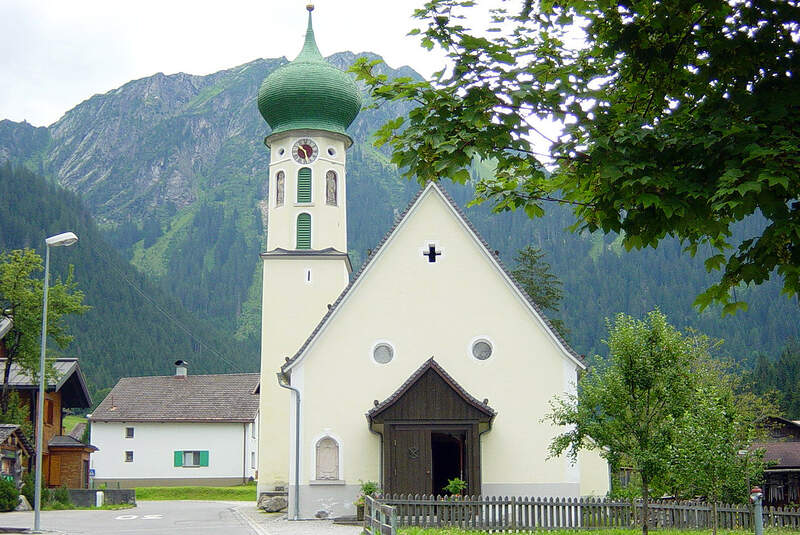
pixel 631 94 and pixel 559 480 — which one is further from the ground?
pixel 631 94

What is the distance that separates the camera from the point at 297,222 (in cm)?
4112

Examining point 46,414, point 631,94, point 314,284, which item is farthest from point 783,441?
point 631,94

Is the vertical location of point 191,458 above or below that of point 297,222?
below

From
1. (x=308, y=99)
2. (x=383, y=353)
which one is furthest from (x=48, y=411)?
(x=383, y=353)

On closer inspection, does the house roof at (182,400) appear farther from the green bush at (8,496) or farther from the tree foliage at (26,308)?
the green bush at (8,496)

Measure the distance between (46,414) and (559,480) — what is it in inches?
1044

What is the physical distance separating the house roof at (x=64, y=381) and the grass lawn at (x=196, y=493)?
706 centimetres

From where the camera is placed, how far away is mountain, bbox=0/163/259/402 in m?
150

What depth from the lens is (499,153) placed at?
25.9 feet

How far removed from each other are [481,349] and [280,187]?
14.1m

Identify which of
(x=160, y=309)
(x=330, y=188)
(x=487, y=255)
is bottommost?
(x=487, y=255)

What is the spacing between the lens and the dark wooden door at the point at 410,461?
2919cm

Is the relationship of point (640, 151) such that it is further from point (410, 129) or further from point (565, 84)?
point (410, 129)

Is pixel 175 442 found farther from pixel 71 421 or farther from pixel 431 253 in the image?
pixel 71 421
